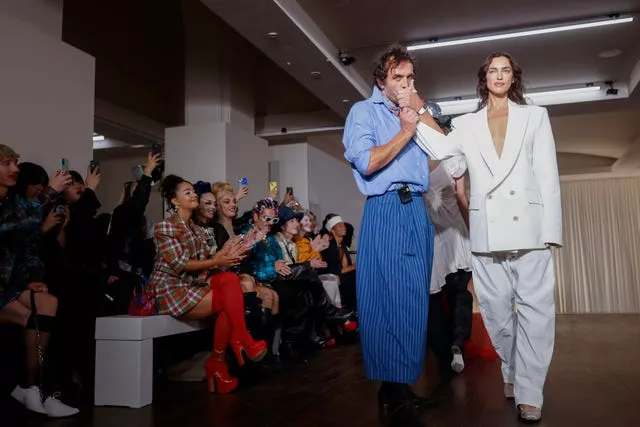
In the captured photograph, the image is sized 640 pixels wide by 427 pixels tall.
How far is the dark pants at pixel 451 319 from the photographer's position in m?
Answer: 3.61

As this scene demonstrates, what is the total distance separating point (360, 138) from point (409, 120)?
0.21 m

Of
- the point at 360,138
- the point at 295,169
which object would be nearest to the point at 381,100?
the point at 360,138

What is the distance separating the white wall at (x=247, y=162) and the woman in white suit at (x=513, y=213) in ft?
11.6

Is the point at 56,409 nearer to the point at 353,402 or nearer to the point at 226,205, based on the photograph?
the point at 353,402

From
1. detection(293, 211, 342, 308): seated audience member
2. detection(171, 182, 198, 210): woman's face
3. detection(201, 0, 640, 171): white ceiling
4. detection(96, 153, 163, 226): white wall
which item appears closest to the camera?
detection(171, 182, 198, 210): woman's face

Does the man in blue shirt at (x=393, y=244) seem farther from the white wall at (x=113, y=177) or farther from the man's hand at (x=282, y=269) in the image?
the white wall at (x=113, y=177)

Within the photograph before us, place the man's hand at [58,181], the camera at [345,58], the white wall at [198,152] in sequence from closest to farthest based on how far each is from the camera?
the man's hand at [58,181] → the white wall at [198,152] → the camera at [345,58]

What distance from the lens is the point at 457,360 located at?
335cm

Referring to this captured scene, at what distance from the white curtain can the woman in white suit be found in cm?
890

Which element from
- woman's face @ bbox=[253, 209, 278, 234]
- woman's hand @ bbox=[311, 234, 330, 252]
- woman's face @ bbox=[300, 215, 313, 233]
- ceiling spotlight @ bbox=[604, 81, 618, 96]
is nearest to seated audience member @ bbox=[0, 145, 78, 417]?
woman's face @ bbox=[253, 209, 278, 234]

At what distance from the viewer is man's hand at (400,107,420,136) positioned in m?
2.04

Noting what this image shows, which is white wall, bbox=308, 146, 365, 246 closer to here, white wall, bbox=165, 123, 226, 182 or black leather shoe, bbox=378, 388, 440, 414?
white wall, bbox=165, 123, 226, 182

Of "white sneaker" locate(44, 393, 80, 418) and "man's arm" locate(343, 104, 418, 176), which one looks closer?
"man's arm" locate(343, 104, 418, 176)

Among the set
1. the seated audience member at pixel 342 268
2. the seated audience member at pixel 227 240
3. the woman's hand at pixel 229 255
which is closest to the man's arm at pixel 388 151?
the woman's hand at pixel 229 255
